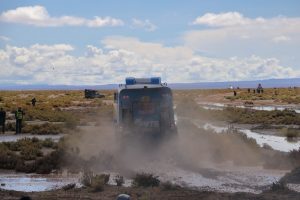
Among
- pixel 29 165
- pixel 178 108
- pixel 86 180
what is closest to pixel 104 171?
pixel 29 165

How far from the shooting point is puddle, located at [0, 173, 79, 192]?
16884mm

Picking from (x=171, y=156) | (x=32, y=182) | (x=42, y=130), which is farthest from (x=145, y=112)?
(x=42, y=130)

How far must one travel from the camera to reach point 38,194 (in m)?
14.7

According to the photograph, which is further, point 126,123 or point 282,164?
point 126,123

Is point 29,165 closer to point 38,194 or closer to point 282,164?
point 38,194

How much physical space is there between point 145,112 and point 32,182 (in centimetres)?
628

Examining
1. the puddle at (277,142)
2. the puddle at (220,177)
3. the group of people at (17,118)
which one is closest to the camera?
the puddle at (220,177)

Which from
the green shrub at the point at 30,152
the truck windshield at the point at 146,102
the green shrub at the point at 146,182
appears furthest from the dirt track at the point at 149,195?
the green shrub at the point at 30,152

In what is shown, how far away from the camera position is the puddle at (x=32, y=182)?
16.9 m

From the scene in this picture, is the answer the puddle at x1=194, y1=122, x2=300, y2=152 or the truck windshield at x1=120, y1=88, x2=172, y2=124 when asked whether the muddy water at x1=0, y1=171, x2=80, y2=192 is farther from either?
the puddle at x1=194, y1=122, x2=300, y2=152

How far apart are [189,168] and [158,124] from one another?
8.76 feet

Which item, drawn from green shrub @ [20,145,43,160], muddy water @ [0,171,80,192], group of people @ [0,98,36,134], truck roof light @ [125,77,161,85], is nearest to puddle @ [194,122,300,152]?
truck roof light @ [125,77,161,85]

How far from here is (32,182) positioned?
18188mm

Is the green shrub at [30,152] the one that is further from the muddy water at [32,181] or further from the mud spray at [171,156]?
the muddy water at [32,181]
